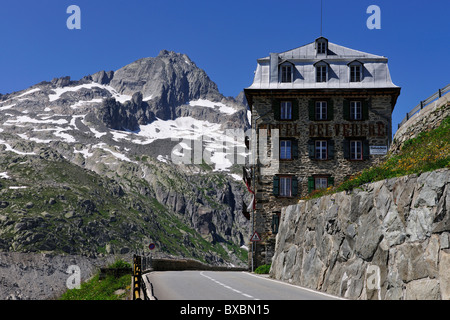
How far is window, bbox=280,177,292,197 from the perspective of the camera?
42844 millimetres

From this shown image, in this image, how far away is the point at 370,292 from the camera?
658 inches

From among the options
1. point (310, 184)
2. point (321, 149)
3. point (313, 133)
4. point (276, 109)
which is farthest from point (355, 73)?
point (310, 184)

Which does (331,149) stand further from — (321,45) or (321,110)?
(321,45)

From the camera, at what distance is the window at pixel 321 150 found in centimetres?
4328

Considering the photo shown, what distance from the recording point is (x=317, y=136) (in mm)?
43281

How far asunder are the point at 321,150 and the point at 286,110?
179 inches

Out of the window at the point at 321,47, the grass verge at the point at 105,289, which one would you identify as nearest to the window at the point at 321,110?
the window at the point at 321,47

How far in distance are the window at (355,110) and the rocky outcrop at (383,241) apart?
66.4 ft

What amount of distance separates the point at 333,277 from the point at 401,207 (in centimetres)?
524

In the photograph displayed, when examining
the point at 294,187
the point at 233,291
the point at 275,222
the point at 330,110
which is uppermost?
the point at 330,110

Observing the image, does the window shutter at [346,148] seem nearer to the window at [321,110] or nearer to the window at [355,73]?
the window at [321,110]

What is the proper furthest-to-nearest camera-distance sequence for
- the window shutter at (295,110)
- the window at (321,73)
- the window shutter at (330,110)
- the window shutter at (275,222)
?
the window at (321,73), the window shutter at (295,110), the window shutter at (330,110), the window shutter at (275,222)
